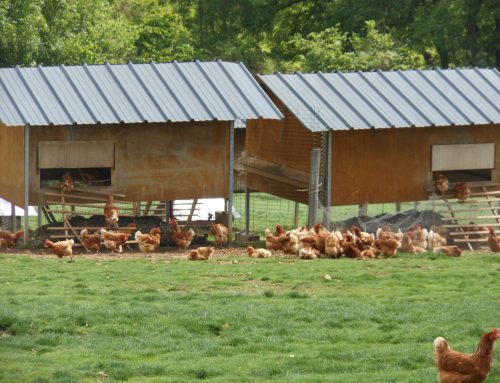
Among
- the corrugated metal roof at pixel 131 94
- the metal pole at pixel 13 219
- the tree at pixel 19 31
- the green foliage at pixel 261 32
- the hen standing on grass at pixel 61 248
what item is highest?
the green foliage at pixel 261 32

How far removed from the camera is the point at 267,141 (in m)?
35.0

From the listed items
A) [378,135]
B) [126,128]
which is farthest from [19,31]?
[378,135]

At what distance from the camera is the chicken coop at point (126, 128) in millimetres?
30156

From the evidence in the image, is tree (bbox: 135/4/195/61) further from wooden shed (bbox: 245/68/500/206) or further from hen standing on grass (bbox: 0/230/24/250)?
hen standing on grass (bbox: 0/230/24/250)

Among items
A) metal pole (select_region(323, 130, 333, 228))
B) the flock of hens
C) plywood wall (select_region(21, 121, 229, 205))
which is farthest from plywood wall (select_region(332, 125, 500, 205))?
plywood wall (select_region(21, 121, 229, 205))

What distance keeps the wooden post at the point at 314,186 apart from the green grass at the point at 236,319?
4224mm

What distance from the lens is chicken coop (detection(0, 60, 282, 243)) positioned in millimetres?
30156

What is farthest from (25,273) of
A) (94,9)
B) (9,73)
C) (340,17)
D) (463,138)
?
(340,17)

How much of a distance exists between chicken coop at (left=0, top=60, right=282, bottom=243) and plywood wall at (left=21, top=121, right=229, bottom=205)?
0.03 metres

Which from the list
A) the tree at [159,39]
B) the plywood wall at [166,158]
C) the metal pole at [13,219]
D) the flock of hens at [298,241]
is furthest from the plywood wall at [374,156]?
the tree at [159,39]

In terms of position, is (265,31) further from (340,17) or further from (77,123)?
(77,123)

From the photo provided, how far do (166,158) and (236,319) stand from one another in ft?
39.9

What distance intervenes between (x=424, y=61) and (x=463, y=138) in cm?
3019

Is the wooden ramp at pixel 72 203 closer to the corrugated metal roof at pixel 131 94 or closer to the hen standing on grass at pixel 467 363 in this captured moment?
the corrugated metal roof at pixel 131 94
